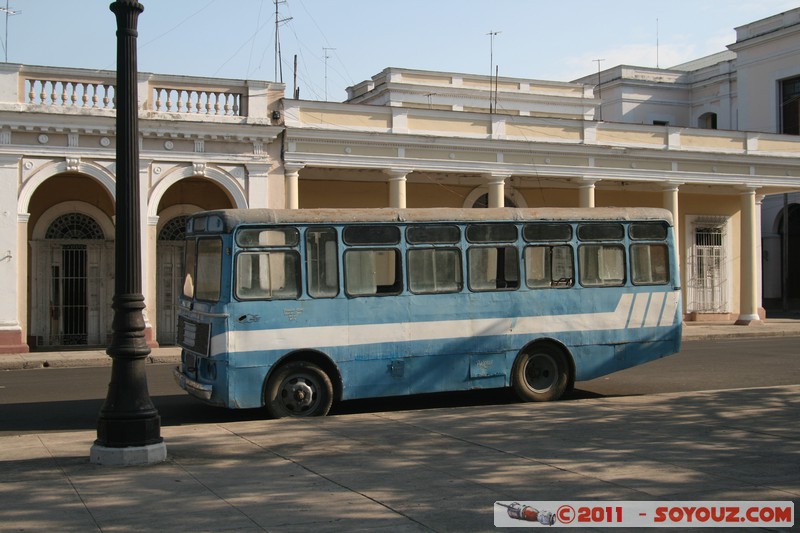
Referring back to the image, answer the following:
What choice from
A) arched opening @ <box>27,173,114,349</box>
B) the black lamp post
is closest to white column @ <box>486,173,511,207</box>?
arched opening @ <box>27,173,114,349</box>

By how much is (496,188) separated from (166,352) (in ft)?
34.4

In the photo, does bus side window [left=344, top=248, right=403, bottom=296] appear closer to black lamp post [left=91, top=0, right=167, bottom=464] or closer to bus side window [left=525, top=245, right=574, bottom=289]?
bus side window [left=525, top=245, right=574, bottom=289]

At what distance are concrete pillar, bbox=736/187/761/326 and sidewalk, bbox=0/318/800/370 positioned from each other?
0.50m

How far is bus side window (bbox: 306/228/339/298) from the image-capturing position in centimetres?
1220

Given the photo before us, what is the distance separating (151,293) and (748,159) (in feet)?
64.0

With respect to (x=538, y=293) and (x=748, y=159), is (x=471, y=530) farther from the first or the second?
(x=748, y=159)

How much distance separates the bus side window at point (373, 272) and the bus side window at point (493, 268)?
1117mm

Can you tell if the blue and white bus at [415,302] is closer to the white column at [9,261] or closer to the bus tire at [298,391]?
the bus tire at [298,391]

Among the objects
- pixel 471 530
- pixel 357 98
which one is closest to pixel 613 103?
pixel 357 98

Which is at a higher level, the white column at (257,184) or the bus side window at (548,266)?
the white column at (257,184)

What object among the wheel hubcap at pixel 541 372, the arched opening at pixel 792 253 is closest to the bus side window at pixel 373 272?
the wheel hubcap at pixel 541 372

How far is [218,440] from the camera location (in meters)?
9.98

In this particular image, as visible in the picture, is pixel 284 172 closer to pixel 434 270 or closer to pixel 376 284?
pixel 434 270

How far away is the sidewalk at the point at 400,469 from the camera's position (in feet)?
22.2
